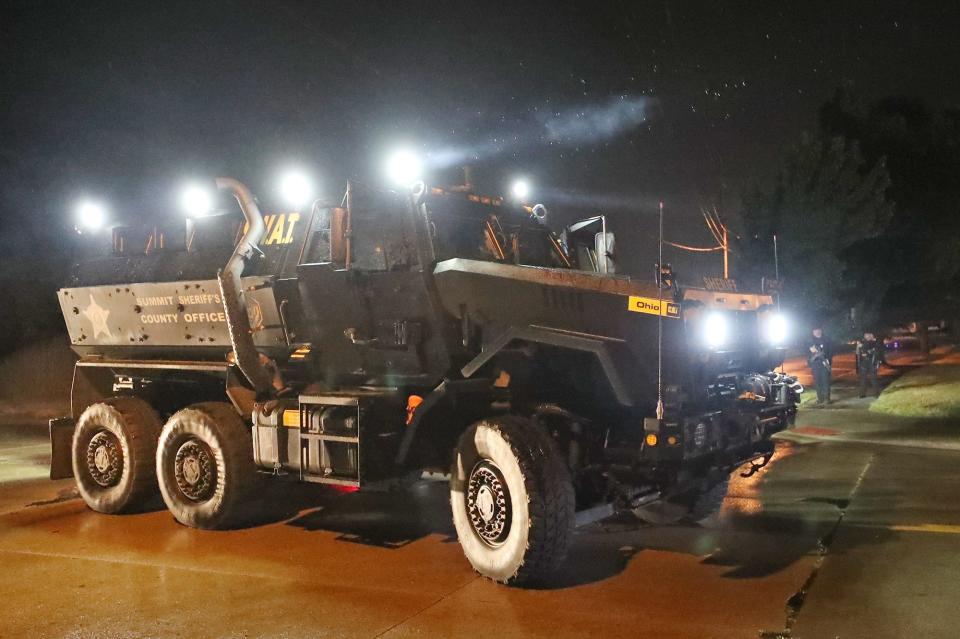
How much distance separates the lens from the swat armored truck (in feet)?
19.4

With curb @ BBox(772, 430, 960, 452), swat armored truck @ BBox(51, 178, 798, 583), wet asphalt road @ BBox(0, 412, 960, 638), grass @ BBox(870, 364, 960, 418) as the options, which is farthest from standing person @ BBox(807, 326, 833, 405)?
swat armored truck @ BBox(51, 178, 798, 583)

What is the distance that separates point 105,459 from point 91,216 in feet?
8.94

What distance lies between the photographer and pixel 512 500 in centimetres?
593

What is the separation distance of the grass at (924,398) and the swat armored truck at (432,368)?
913 centimetres

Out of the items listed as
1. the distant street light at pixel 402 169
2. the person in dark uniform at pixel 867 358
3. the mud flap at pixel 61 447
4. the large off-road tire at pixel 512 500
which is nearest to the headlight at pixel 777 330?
the large off-road tire at pixel 512 500

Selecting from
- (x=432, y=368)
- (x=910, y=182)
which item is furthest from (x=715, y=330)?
(x=910, y=182)

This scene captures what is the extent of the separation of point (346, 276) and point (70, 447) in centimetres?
468

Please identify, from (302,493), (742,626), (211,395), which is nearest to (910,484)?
(742,626)

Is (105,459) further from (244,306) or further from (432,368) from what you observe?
(432,368)

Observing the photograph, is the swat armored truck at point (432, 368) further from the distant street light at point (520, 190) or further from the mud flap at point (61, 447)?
the mud flap at point (61, 447)

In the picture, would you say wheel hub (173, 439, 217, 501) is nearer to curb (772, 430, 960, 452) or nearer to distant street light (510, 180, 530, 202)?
distant street light (510, 180, 530, 202)

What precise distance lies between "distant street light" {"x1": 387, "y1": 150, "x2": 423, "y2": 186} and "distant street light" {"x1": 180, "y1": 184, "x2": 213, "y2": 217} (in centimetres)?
257

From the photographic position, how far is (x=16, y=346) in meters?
23.6

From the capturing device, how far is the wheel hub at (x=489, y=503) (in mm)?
6086
